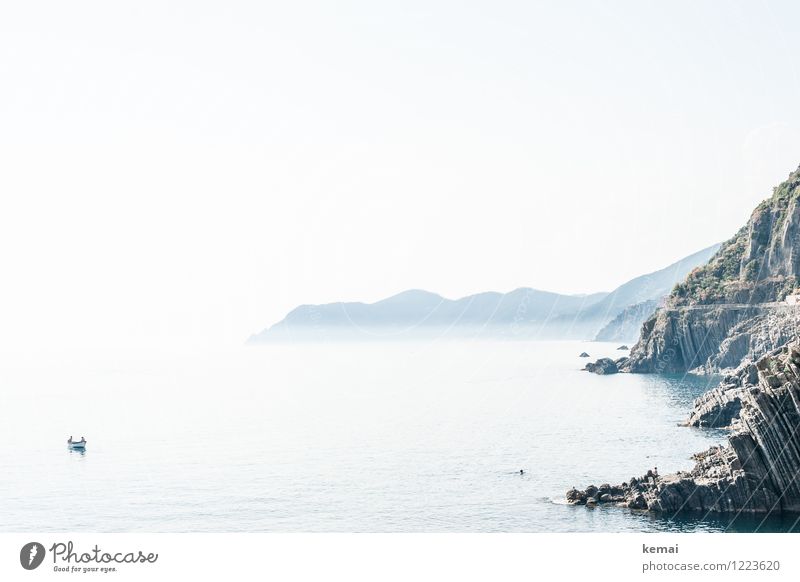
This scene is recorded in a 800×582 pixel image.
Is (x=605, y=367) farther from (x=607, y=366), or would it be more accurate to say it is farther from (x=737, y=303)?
(x=737, y=303)

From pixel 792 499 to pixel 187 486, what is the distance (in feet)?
136

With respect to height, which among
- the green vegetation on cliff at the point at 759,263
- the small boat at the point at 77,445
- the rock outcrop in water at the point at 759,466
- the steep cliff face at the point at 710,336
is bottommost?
the small boat at the point at 77,445

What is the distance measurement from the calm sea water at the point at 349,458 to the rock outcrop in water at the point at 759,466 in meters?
1.67

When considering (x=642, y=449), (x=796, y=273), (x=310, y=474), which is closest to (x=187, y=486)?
(x=310, y=474)

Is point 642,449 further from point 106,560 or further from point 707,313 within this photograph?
point 707,313

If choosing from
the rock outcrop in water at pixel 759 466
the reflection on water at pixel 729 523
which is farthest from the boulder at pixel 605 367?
the reflection on water at pixel 729 523

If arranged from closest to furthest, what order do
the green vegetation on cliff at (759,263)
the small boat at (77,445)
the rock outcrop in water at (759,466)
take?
the rock outcrop in water at (759,466) < the small boat at (77,445) < the green vegetation on cliff at (759,263)

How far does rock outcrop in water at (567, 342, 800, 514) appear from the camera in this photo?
50.8 meters

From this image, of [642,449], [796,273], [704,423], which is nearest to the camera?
[642,449]

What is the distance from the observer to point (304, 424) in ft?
355

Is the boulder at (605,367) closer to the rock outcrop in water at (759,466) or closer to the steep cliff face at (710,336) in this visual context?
the steep cliff face at (710,336)

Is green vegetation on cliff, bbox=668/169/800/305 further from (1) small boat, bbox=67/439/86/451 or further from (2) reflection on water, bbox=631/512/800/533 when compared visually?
(1) small boat, bbox=67/439/86/451

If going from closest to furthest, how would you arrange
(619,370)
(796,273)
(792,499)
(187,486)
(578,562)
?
(578,562) < (792,499) < (187,486) < (796,273) < (619,370)

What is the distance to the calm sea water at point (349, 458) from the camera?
191 feet
